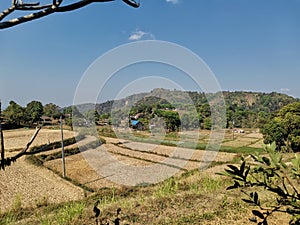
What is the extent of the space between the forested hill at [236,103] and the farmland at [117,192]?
3.20m

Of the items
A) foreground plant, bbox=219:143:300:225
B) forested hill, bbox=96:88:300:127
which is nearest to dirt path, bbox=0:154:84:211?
forested hill, bbox=96:88:300:127

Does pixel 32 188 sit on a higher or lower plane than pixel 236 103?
lower

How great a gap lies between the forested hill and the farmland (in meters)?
3.20

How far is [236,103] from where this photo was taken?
167ft

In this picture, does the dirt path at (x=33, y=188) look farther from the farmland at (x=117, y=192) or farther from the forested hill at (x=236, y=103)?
the forested hill at (x=236, y=103)

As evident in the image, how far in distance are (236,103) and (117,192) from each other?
45.5 meters

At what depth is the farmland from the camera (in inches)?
189

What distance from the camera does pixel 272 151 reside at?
2.22ft

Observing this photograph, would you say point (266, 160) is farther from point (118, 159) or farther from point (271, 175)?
point (118, 159)

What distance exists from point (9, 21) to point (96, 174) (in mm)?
13608

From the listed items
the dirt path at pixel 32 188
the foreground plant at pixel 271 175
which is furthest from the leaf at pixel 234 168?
the dirt path at pixel 32 188

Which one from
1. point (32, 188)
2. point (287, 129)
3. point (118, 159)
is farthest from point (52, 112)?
point (287, 129)

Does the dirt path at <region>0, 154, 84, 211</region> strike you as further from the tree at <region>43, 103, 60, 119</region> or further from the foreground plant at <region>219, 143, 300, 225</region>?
the foreground plant at <region>219, 143, 300, 225</region>

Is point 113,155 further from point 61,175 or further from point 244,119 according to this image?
point 244,119
